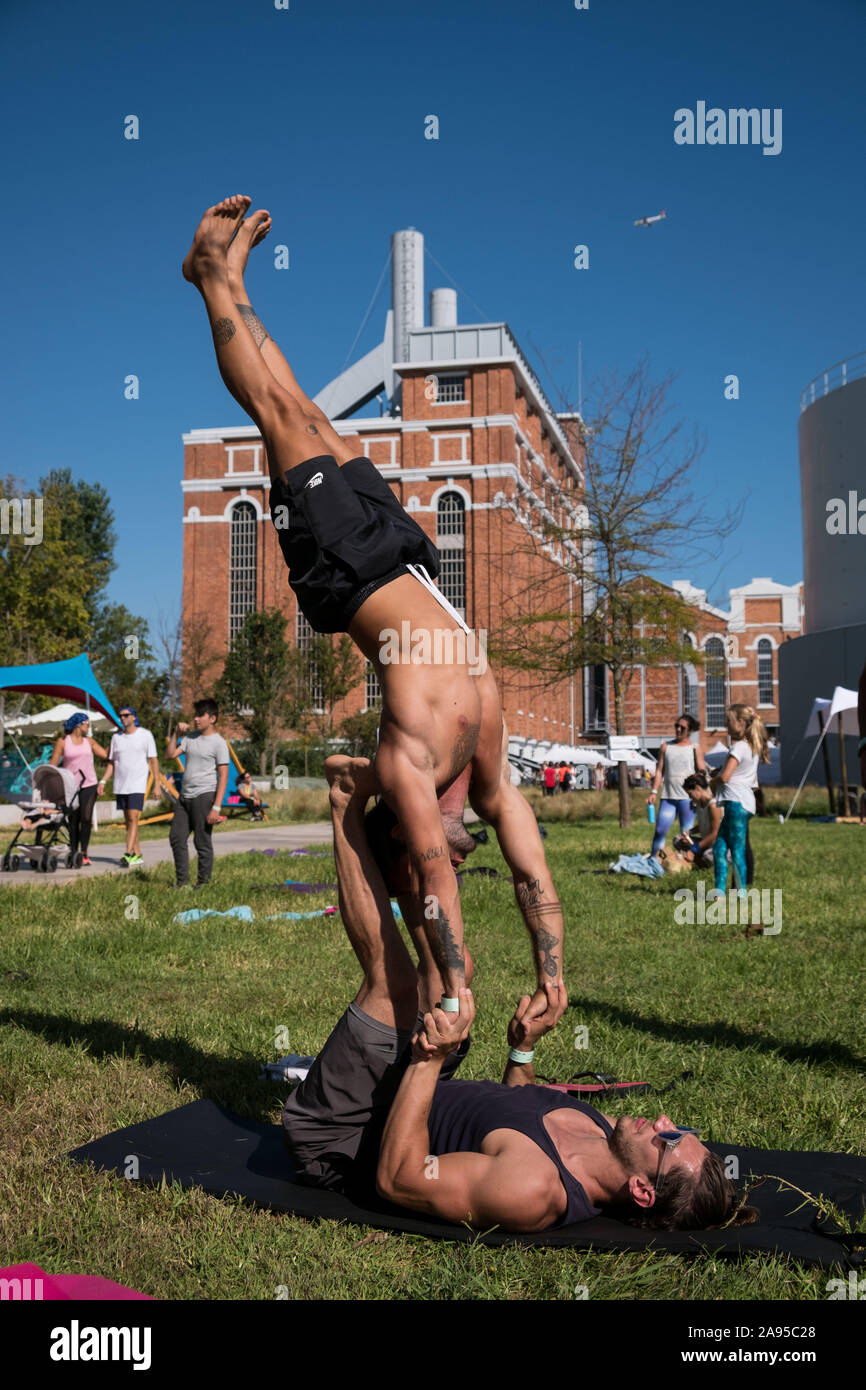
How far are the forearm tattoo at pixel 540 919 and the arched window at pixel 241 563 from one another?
200ft

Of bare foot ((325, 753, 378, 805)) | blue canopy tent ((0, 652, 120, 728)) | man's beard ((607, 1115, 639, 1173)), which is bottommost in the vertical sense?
man's beard ((607, 1115, 639, 1173))

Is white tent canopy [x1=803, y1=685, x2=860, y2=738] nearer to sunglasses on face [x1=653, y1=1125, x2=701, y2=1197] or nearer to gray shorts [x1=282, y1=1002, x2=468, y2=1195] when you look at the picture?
sunglasses on face [x1=653, y1=1125, x2=701, y2=1197]

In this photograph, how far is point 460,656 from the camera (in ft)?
12.0

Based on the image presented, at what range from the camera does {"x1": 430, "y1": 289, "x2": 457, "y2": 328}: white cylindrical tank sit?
→ 6712 centimetres

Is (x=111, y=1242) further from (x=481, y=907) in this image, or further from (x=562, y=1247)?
(x=481, y=907)

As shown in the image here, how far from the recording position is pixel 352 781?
12.3 ft

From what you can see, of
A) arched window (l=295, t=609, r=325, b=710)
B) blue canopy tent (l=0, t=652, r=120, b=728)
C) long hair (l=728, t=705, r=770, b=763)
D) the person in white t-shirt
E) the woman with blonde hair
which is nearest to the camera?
the woman with blonde hair

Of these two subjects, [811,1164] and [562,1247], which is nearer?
[562,1247]

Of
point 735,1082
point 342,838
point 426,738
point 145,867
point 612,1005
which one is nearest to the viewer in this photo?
point 426,738

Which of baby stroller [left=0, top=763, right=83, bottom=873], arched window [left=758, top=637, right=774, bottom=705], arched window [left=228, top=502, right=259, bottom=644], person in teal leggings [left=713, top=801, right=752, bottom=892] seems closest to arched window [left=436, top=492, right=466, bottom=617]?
arched window [left=228, top=502, right=259, bottom=644]

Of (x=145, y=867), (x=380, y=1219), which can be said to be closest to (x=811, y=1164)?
(x=380, y=1219)

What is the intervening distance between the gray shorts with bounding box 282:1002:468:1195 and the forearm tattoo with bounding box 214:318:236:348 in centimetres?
255

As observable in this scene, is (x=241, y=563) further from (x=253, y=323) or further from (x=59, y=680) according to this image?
(x=253, y=323)
